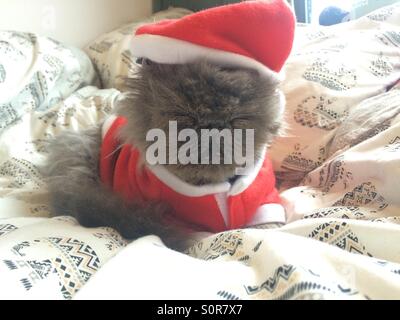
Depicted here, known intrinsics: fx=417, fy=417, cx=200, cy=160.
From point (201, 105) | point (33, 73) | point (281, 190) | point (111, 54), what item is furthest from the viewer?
point (111, 54)

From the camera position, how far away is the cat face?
62cm

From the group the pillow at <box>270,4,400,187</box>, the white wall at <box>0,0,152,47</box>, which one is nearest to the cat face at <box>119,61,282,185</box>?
the pillow at <box>270,4,400,187</box>

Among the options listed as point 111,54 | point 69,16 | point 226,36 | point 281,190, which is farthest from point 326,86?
point 69,16

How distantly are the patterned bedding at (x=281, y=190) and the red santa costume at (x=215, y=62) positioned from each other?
0.17 feet

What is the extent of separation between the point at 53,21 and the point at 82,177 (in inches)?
34.5

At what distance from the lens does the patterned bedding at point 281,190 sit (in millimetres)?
444

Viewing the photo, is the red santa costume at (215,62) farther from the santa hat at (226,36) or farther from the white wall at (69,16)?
the white wall at (69,16)

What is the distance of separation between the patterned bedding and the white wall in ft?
0.34

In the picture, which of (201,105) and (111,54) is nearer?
(201,105)

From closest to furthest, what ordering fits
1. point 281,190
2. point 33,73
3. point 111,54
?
point 281,190, point 33,73, point 111,54

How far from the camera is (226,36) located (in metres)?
0.65

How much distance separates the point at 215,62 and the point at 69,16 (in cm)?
109

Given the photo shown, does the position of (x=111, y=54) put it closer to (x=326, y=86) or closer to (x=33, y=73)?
(x=33, y=73)

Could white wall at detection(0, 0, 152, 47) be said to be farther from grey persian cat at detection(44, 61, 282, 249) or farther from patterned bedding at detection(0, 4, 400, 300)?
grey persian cat at detection(44, 61, 282, 249)
